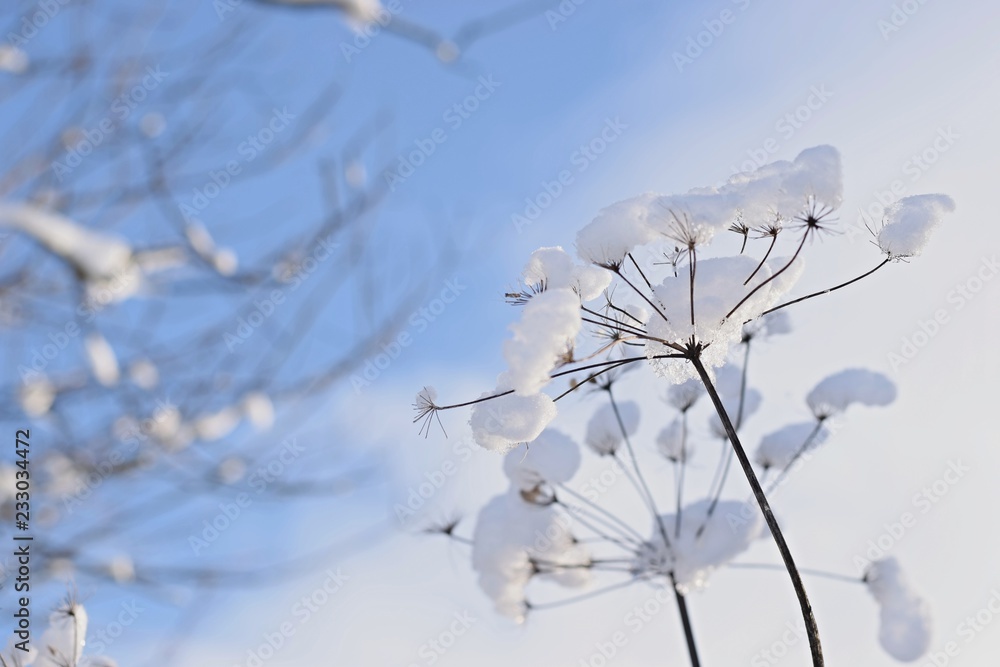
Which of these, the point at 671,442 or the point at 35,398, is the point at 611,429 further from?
the point at 35,398

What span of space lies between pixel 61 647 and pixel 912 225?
1564 mm

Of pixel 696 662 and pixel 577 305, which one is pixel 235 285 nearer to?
pixel 696 662

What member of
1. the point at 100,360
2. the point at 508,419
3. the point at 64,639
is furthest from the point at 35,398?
the point at 508,419

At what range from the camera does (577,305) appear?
74 centimetres

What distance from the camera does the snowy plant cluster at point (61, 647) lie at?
1.33 m

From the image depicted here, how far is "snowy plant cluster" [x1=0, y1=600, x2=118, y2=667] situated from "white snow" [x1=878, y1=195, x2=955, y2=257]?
142 cm

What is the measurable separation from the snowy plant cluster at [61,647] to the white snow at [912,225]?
1.42 meters

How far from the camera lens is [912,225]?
88 cm

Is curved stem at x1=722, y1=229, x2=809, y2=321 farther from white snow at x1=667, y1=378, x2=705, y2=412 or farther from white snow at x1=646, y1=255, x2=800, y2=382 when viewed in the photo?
white snow at x1=667, y1=378, x2=705, y2=412

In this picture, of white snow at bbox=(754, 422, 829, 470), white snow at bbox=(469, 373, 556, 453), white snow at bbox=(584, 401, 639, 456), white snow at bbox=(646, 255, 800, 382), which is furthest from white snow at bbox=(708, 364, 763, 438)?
white snow at bbox=(469, 373, 556, 453)

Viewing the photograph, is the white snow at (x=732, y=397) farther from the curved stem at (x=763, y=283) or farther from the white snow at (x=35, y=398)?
the white snow at (x=35, y=398)

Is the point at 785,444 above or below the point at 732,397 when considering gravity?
below

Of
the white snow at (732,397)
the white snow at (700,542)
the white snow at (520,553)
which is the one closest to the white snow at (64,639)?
the white snow at (520,553)

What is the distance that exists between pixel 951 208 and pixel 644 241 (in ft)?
1.29
